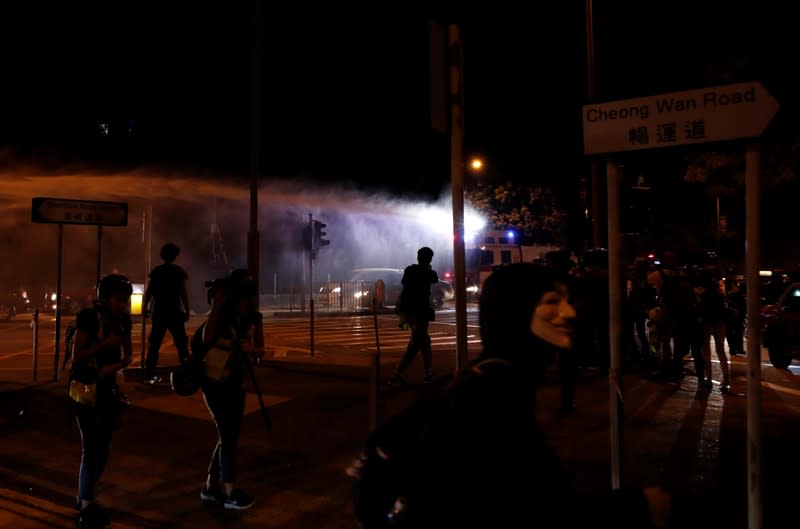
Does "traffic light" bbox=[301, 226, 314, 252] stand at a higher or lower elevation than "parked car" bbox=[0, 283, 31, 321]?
higher

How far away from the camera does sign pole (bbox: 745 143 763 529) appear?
3459 millimetres

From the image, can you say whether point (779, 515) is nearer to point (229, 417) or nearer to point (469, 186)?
point (229, 417)

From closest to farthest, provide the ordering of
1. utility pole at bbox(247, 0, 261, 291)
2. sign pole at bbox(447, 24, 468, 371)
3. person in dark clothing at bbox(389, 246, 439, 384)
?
sign pole at bbox(447, 24, 468, 371)
person in dark clothing at bbox(389, 246, 439, 384)
utility pole at bbox(247, 0, 261, 291)

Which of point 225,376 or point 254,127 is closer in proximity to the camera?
point 225,376

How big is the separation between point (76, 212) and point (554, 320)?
8.84m

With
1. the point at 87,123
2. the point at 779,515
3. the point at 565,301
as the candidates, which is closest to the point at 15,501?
the point at 565,301

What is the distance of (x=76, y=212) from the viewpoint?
30.9 ft

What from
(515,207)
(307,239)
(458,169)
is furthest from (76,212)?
(515,207)

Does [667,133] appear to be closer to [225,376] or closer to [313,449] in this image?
[225,376]

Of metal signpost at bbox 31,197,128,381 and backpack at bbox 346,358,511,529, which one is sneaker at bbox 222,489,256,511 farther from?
metal signpost at bbox 31,197,128,381

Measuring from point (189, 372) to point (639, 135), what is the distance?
334cm

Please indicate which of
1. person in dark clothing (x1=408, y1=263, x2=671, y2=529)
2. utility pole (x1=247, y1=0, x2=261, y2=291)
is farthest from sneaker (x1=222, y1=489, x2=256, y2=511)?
utility pole (x1=247, y1=0, x2=261, y2=291)

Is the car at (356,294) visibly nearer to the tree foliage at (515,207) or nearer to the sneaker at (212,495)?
the tree foliage at (515,207)

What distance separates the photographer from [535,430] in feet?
5.83
